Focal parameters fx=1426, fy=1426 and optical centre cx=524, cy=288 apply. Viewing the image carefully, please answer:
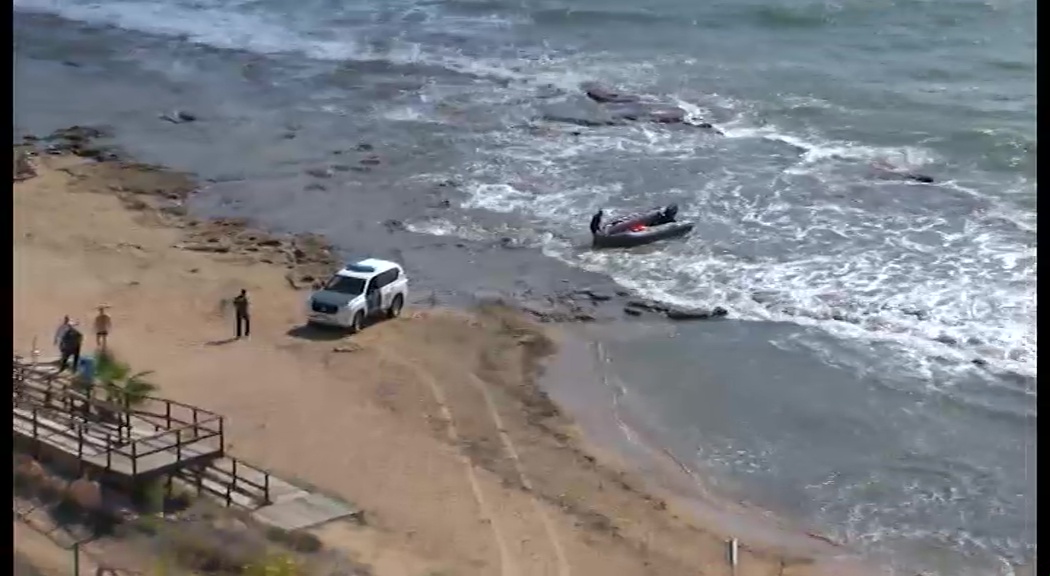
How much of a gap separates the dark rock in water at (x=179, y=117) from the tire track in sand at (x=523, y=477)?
21.1 m

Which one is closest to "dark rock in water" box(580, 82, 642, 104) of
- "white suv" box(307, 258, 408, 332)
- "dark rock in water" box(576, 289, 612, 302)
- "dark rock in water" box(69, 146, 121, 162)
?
"dark rock in water" box(69, 146, 121, 162)

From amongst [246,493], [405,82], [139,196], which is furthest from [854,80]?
[246,493]

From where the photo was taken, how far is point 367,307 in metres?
24.5

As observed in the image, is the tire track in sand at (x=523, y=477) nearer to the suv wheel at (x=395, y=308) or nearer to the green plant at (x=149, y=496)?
the suv wheel at (x=395, y=308)

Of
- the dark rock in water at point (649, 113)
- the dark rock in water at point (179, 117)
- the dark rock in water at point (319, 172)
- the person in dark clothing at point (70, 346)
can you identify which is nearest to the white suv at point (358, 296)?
the person in dark clothing at point (70, 346)

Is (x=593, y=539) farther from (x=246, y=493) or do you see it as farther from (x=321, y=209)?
(x=321, y=209)

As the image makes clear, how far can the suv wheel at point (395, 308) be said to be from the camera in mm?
25156

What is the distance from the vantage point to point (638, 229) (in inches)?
1187

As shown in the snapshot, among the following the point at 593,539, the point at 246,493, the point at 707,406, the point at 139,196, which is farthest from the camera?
the point at 139,196

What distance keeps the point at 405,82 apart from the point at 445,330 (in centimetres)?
2425

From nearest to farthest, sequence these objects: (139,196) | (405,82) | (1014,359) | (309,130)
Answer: (1014,359) < (139,196) < (309,130) < (405,82)

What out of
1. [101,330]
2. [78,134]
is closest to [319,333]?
[101,330]

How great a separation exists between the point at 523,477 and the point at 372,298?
6.45 meters

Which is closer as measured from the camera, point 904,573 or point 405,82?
point 904,573
